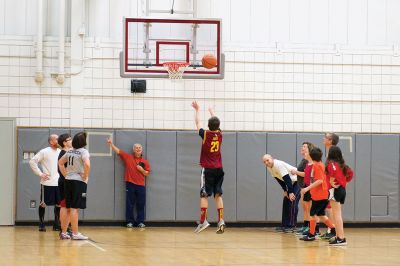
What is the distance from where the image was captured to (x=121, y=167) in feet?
53.6

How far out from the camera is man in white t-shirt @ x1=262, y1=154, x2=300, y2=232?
48.6 feet

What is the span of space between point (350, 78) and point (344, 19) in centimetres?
134

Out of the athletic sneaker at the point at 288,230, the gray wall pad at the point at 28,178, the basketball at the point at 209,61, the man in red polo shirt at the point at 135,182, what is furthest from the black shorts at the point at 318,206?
the gray wall pad at the point at 28,178

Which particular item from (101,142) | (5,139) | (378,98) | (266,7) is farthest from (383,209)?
(5,139)

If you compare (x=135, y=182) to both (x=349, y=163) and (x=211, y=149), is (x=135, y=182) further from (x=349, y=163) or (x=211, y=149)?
(x=349, y=163)

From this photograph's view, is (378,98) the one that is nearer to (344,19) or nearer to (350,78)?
(350,78)

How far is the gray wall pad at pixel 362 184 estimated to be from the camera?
664 inches

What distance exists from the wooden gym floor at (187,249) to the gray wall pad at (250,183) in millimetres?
1249

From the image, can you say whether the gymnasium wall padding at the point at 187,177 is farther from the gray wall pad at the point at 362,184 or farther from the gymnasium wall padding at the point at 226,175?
the gray wall pad at the point at 362,184

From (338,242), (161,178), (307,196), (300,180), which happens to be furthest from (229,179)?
(338,242)

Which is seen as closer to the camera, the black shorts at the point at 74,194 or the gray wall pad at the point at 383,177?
the black shorts at the point at 74,194

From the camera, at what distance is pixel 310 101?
17031 mm

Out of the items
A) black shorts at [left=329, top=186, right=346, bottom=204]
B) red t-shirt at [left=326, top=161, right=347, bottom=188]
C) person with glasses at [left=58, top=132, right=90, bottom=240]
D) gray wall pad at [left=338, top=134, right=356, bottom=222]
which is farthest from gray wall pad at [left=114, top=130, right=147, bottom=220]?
black shorts at [left=329, top=186, right=346, bottom=204]

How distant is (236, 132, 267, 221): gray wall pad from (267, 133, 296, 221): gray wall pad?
0.43 feet
